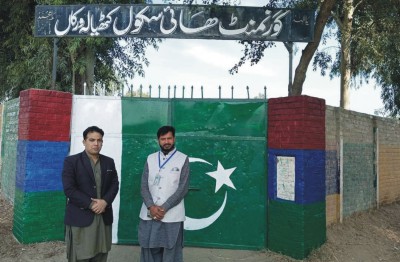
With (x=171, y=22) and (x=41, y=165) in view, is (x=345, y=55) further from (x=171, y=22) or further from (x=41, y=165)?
(x=41, y=165)

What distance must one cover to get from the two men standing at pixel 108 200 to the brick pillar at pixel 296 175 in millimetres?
1881

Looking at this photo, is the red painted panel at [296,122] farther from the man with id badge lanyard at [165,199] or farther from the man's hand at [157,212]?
the man's hand at [157,212]

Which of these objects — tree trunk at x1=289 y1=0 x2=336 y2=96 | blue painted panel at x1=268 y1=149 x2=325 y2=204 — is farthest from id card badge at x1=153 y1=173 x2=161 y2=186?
tree trunk at x1=289 y1=0 x2=336 y2=96

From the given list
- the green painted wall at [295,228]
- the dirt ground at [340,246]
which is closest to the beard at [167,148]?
the dirt ground at [340,246]

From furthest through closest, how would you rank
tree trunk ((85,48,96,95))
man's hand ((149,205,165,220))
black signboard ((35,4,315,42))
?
tree trunk ((85,48,96,95)) → black signboard ((35,4,315,42)) → man's hand ((149,205,165,220))

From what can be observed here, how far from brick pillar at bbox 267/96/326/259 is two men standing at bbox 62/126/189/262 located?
188 centimetres

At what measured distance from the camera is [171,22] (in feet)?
20.8

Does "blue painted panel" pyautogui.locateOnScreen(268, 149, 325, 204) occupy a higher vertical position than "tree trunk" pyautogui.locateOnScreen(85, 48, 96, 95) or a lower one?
lower

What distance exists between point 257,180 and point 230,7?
112 inches

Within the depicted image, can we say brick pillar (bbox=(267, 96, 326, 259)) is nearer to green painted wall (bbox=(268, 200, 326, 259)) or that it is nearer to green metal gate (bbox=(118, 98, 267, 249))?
green painted wall (bbox=(268, 200, 326, 259))

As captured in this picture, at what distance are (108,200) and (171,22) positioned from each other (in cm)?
367

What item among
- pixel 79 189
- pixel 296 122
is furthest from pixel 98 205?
pixel 296 122

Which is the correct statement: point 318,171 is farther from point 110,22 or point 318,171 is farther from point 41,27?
point 41,27

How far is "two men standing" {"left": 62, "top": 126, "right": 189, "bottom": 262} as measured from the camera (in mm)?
3527
